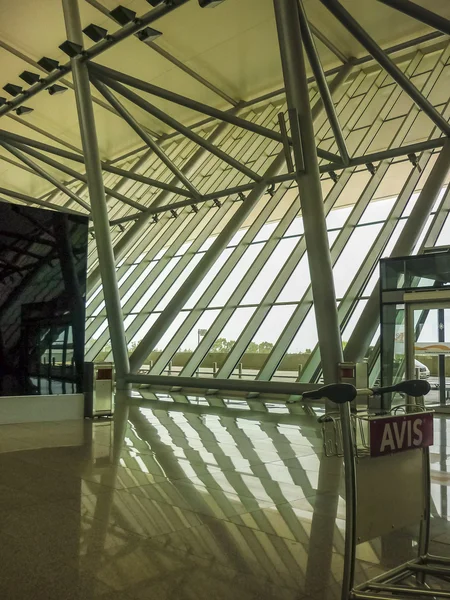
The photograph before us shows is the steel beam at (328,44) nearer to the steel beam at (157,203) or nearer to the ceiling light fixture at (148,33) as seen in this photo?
the steel beam at (157,203)

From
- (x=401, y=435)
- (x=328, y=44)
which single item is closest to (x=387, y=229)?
(x=328, y=44)

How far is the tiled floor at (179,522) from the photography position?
11.8 ft

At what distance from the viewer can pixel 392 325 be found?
13352mm

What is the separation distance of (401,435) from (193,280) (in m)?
17.8

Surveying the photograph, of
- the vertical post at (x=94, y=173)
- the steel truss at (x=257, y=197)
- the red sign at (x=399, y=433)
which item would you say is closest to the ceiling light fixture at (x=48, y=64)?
the steel truss at (x=257, y=197)

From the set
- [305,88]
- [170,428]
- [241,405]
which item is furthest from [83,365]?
[305,88]

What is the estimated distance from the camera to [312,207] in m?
13.7

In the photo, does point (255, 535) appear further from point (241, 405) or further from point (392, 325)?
point (241, 405)

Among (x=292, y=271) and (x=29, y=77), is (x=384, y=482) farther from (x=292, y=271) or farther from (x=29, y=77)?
(x=29, y=77)

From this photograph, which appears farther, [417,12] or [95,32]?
[95,32]

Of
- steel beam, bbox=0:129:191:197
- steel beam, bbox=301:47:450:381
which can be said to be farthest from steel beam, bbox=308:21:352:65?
steel beam, bbox=0:129:191:197

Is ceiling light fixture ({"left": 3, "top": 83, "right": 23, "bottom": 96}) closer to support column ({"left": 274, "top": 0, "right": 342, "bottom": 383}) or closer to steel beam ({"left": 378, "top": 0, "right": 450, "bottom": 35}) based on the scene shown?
support column ({"left": 274, "top": 0, "right": 342, "bottom": 383})

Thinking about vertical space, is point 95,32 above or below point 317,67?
above

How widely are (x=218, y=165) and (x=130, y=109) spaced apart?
16.8ft
